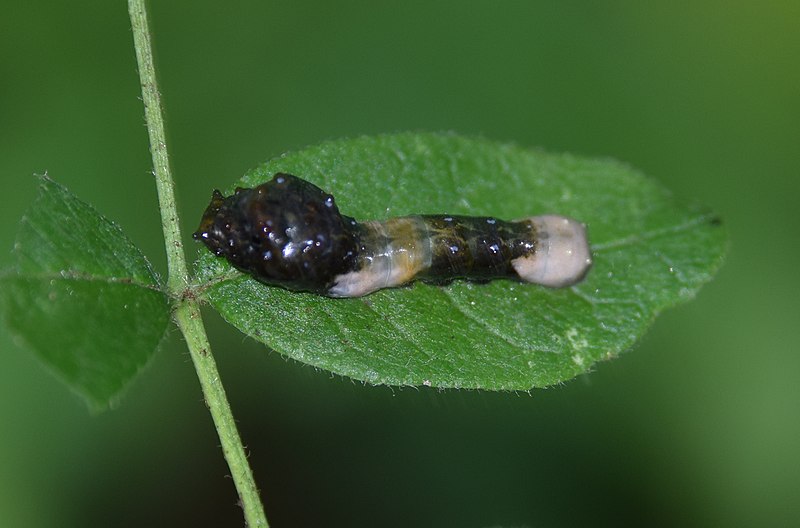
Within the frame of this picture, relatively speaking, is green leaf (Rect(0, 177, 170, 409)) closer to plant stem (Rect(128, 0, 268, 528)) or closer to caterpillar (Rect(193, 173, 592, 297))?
plant stem (Rect(128, 0, 268, 528))

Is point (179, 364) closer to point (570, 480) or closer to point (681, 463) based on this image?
point (570, 480)

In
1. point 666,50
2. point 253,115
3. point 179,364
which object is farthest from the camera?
point 666,50

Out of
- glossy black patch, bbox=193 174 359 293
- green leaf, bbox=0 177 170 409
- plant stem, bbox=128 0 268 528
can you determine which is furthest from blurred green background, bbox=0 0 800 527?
green leaf, bbox=0 177 170 409

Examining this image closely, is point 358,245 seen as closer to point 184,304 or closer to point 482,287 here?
point 482,287

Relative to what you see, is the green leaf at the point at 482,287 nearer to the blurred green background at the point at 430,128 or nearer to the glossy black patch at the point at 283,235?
the glossy black patch at the point at 283,235

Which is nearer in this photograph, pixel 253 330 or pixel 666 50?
pixel 253 330

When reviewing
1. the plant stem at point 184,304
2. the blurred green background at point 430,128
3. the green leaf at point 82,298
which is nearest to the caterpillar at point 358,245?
the plant stem at point 184,304

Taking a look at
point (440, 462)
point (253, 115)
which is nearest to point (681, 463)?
point (440, 462)
